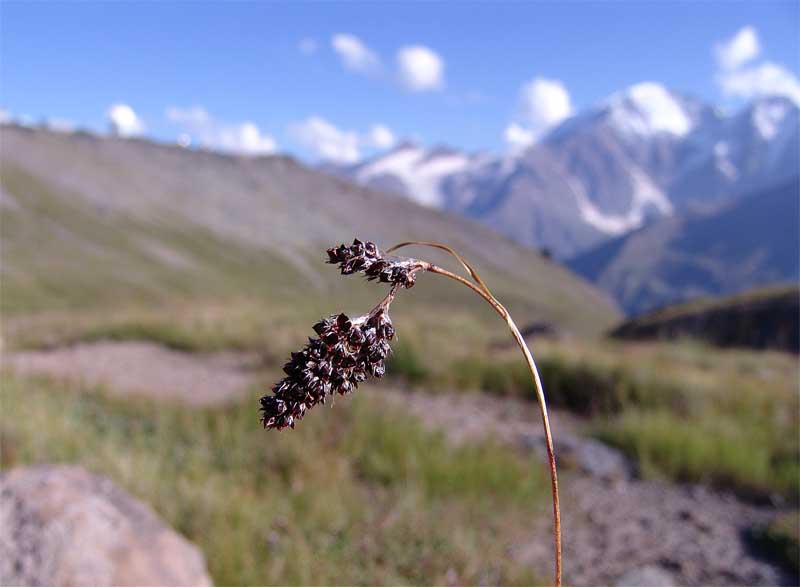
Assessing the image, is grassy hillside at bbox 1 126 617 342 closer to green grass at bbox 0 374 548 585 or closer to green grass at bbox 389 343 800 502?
green grass at bbox 389 343 800 502

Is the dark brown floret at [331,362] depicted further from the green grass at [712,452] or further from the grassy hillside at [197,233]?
the grassy hillside at [197,233]

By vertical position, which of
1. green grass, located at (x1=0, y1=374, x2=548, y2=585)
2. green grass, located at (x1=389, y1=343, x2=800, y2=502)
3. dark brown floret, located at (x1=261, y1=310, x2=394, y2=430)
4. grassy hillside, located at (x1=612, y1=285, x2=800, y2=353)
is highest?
grassy hillside, located at (x1=612, y1=285, x2=800, y2=353)

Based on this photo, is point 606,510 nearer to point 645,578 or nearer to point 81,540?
point 645,578

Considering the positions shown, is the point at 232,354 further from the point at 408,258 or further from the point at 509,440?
the point at 408,258

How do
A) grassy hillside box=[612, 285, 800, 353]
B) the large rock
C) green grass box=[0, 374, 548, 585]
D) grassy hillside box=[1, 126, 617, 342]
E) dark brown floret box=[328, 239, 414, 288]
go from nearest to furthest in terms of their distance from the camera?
dark brown floret box=[328, 239, 414, 288] → the large rock → green grass box=[0, 374, 548, 585] → grassy hillside box=[612, 285, 800, 353] → grassy hillside box=[1, 126, 617, 342]

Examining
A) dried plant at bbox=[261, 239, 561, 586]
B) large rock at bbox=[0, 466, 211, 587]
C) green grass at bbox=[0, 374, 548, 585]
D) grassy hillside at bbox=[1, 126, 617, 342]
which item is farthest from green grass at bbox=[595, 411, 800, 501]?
grassy hillside at bbox=[1, 126, 617, 342]
